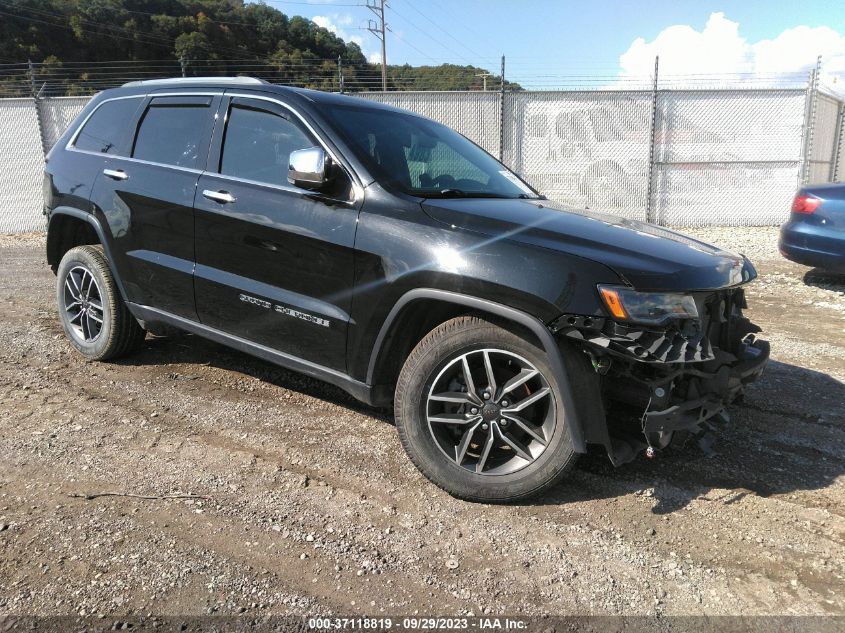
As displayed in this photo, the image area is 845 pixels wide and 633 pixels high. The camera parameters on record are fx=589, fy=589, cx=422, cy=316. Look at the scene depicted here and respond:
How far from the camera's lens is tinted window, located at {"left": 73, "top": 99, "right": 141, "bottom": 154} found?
414cm

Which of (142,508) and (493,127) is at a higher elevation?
(493,127)

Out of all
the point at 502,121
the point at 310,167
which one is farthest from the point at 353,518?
the point at 502,121

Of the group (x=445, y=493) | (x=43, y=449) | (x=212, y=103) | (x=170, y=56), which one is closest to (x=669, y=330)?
(x=445, y=493)

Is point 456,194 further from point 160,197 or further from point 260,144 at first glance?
point 160,197

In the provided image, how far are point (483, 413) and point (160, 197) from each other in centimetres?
244

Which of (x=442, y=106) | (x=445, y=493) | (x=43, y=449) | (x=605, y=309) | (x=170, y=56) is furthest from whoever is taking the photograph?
(x=170, y=56)

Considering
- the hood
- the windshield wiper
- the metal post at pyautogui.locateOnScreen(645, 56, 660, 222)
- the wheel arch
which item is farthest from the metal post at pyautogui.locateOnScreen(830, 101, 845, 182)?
the wheel arch

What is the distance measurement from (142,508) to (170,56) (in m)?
57.1

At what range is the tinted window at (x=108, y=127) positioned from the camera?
414cm

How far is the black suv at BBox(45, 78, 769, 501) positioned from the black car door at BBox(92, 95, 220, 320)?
0.01 m

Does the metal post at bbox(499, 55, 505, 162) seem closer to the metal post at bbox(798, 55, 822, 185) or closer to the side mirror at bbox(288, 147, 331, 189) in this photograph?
the metal post at bbox(798, 55, 822, 185)

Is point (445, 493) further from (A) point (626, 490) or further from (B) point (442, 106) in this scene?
(B) point (442, 106)

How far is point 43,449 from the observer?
3.16m

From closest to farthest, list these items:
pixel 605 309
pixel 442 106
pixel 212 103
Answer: pixel 605 309
pixel 212 103
pixel 442 106
